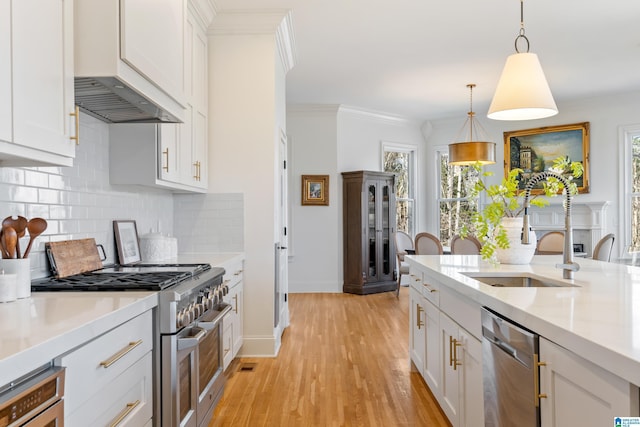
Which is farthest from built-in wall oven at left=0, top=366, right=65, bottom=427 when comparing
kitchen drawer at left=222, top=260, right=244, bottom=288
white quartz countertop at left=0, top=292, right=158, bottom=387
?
kitchen drawer at left=222, top=260, right=244, bottom=288

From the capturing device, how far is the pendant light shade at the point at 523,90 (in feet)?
7.91

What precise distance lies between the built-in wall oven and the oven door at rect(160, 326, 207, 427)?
0.71 meters

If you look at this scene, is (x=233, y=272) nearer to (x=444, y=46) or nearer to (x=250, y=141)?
(x=250, y=141)

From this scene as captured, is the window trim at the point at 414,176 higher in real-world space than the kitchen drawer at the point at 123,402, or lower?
higher

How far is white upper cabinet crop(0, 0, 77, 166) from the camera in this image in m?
1.37

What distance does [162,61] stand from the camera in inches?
87.7

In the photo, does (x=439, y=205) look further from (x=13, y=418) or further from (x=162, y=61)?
(x=13, y=418)

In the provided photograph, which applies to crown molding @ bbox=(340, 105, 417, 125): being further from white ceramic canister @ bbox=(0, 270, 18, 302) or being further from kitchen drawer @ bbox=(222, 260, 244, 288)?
white ceramic canister @ bbox=(0, 270, 18, 302)

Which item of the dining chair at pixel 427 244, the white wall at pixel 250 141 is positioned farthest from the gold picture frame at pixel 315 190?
the white wall at pixel 250 141

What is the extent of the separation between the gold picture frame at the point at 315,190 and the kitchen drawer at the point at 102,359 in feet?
18.3

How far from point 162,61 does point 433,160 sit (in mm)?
6742

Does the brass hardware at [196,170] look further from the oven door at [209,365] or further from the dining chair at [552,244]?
the dining chair at [552,244]

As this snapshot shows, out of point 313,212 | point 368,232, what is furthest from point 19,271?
point 368,232

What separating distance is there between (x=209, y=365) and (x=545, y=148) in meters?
6.73
